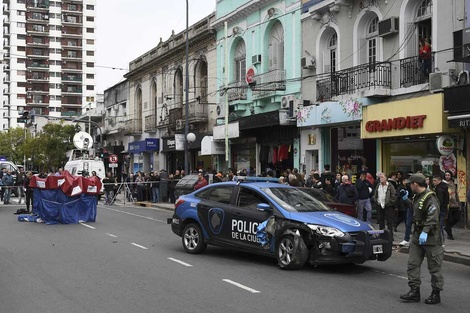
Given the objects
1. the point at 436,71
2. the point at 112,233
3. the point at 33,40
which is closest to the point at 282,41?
the point at 436,71

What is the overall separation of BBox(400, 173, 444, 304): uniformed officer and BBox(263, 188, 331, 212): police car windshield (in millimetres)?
2850

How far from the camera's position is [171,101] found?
38219mm

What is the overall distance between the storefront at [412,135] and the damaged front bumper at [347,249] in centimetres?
779

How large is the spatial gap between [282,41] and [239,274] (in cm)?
1837

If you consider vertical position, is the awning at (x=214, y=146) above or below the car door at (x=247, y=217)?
above

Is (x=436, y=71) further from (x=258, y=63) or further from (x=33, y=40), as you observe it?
(x=33, y=40)

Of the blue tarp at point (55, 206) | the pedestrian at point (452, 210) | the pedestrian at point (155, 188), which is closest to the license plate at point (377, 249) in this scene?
the pedestrian at point (452, 210)

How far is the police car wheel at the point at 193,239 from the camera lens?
11.9m

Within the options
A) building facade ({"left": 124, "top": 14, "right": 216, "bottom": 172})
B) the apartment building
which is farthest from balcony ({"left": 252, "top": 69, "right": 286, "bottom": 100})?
the apartment building

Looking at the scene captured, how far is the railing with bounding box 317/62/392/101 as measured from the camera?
64.6 feet

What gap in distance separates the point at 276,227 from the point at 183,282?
2.11 m

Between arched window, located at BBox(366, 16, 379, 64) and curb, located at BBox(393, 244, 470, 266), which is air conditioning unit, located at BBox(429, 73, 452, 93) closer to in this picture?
arched window, located at BBox(366, 16, 379, 64)

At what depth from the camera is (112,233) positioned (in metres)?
16.1

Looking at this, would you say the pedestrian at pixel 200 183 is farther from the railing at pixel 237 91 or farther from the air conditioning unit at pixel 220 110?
the air conditioning unit at pixel 220 110
